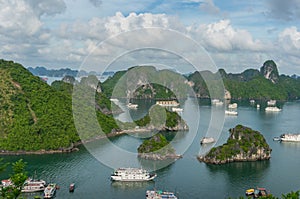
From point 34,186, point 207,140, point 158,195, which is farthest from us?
point 207,140

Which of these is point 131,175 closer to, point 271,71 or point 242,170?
point 242,170

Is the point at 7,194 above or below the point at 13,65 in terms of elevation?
below

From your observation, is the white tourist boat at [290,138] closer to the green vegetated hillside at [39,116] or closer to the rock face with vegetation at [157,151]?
the green vegetated hillside at [39,116]

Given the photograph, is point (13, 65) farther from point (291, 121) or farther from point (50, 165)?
point (291, 121)

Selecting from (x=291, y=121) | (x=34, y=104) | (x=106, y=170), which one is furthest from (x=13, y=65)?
(x=291, y=121)

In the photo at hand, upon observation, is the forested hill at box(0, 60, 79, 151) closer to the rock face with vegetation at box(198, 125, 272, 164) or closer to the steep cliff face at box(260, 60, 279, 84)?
the rock face with vegetation at box(198, 125, 272, 164)

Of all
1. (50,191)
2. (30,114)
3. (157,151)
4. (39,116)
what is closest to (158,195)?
(50,191)
